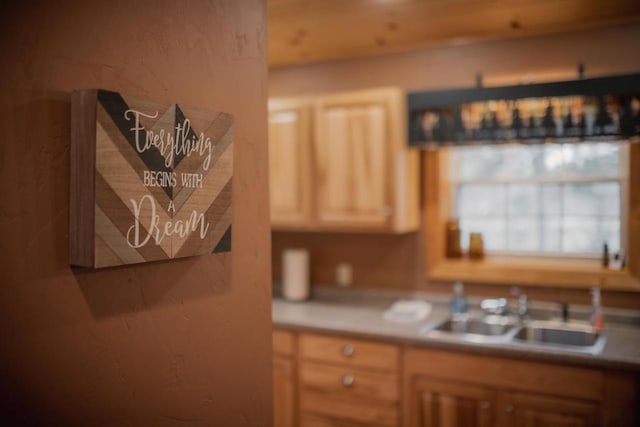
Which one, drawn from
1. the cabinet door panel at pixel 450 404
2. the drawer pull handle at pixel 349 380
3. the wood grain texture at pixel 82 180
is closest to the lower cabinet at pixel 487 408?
the cabinet door panel at pixel 450 404

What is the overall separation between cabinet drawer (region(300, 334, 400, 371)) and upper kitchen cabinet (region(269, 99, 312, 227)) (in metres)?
0.74

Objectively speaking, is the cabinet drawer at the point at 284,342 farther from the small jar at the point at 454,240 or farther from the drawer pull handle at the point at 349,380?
the small jar at the point at 454,240

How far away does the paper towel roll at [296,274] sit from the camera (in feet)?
12.7

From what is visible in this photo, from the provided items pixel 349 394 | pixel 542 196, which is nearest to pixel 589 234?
pixel 542 196

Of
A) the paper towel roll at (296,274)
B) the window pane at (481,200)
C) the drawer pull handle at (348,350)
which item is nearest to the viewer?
the drawer pull handle at (348,350)

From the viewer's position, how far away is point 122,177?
1128 millimetres

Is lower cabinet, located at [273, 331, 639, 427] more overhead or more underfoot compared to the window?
more underfoot

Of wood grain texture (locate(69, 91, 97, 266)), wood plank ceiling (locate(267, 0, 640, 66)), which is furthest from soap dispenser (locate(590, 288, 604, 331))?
wood grain texture (locate(69, 91, 97, 266))

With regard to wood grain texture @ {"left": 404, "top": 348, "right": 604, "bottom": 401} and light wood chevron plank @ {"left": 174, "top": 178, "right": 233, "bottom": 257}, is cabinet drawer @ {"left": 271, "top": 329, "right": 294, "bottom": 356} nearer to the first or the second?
wood grain texture @ {"left": 404, "top": 348, "right": 604, "bottom": 401}

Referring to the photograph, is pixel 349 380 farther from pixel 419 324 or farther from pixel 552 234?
pixel 552 234

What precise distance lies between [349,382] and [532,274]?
3.83ft

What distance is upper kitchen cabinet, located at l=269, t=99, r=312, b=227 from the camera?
3594 mm

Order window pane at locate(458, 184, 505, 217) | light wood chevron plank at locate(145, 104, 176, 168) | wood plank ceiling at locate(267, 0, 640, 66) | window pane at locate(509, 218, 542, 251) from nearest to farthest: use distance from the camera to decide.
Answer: light wood chevron plank at locate(145, 104, 176, 168), wood plank ceiling at locate(267, 0, 640, 66), window pane at locate(509, 218, 542, 251), window pane at locate(458, 184, 505, 217)

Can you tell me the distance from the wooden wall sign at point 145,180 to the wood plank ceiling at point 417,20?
1.59 m
